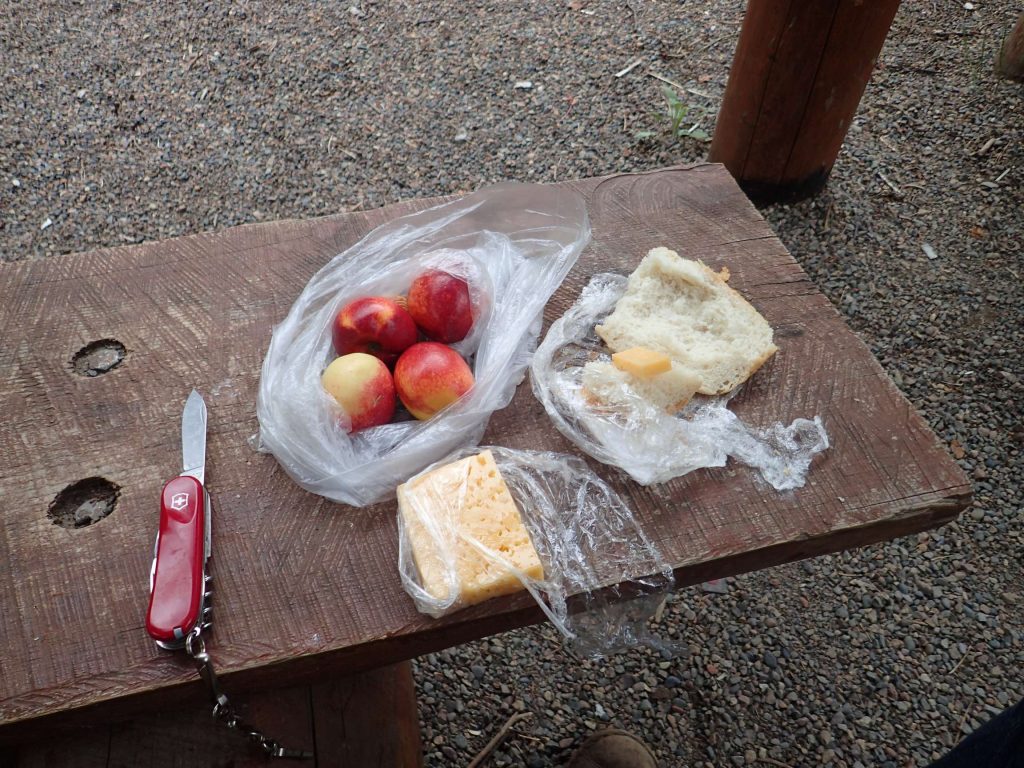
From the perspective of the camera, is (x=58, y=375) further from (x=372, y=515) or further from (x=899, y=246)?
(x=899, y=246)

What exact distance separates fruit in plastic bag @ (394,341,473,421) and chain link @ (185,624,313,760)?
1.60ft

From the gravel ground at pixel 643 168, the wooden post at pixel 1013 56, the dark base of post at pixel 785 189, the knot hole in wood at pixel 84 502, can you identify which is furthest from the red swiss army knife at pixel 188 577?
the wooden post at pixel 1013 56

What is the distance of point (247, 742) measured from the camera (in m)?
1.32

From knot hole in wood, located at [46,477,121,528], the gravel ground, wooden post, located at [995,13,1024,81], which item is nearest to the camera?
knot hole in wood, located at [46,477,121,528]

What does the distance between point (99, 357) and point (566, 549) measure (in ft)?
3.15

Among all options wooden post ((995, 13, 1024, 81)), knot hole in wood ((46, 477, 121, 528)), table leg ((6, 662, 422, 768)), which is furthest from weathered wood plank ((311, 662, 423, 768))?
wooden post ((995, 13, 1024, 81))

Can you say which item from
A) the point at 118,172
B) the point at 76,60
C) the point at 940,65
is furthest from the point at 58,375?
the point at 940,65

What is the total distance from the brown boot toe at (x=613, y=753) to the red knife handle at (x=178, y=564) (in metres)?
1.12

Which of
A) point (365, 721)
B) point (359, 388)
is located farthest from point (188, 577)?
point (365, 721)

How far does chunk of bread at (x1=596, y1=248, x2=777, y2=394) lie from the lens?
1420mm

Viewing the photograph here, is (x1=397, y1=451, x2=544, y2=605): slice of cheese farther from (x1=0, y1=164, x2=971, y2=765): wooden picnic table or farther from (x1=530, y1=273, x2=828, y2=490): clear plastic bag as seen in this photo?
(x1=530, y1=273, x2=828, y2=490): clear plastic bag

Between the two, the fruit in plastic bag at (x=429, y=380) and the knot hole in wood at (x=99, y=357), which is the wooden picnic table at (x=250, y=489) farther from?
the fruit in plastic bag at (x=429, y=380)

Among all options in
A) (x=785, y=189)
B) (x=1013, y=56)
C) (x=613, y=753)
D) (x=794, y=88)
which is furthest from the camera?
(x=1013, y=56)

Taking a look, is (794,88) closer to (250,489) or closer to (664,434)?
(664,434)
